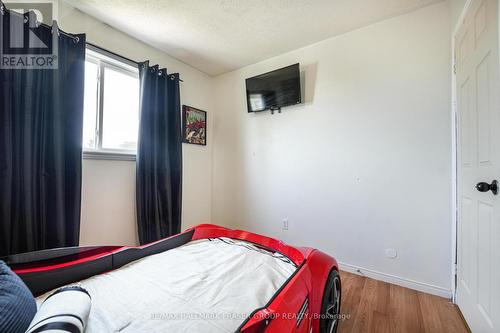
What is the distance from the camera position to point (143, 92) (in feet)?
7.54

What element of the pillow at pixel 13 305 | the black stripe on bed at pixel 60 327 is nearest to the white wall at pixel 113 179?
the pillow at pixel 13 305

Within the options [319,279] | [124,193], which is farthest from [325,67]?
[124,193]

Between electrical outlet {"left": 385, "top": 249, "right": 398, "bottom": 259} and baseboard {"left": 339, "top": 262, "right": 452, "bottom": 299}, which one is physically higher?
electrical outlet {"left": 385, "top": 249, "right": 398, "bottom": 259}

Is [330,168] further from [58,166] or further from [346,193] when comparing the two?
[58,166]

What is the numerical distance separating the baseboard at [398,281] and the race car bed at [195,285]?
3.09 feet

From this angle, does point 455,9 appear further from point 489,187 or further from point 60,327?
point 60,327

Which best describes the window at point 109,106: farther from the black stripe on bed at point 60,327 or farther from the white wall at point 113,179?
the black stripe on bed at point 60,327

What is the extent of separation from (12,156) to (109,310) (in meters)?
1.48

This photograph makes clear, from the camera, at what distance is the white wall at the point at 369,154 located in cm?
182

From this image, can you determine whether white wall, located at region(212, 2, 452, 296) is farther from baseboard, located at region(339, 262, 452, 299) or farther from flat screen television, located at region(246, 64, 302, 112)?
flat screen television, located at region(246, 64, 302, 112)
